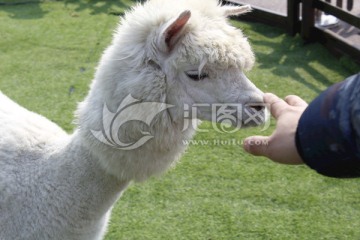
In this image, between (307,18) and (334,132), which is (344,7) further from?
(334,132)

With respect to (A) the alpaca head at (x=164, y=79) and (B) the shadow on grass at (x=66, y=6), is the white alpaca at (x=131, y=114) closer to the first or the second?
(A) the alpaca head at (x=164, y=79)

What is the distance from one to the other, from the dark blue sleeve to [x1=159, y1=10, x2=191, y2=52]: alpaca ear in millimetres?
778

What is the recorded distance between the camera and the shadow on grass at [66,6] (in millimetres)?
6480

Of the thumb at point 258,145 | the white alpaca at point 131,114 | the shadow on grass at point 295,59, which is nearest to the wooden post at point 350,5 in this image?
the shadow on grass at point 295,59

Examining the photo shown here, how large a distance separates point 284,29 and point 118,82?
4325 mm

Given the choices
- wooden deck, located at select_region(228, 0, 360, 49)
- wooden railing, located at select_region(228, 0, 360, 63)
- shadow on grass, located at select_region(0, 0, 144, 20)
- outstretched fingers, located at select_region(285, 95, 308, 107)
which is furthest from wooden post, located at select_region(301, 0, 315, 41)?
outstretched fingers, located at select_region(285, 95, 308, 107)

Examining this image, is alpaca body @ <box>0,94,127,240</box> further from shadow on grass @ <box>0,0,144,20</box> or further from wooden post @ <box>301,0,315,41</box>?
shadow on grass @ <box>0,0,144,20</box>

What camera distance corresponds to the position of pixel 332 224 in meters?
2.97

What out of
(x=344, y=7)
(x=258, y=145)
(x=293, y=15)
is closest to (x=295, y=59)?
(x=293, y=15)

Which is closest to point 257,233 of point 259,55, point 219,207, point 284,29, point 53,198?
point 219,207

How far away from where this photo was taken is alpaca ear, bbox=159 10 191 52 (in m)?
1.62

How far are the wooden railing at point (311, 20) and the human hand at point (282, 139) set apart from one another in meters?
3.80

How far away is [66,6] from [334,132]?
20.9 feet

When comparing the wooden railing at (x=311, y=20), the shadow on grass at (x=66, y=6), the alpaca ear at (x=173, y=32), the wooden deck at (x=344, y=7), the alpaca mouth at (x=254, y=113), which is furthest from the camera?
the shadow on grass at (x=66, y=6)
